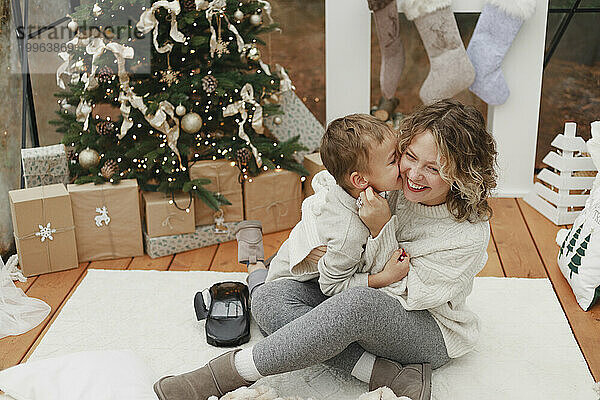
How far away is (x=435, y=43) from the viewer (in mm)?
3178

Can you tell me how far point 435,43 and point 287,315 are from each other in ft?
5.70

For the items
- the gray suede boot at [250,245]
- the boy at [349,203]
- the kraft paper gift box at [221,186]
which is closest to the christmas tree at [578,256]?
the boy at [349,203]

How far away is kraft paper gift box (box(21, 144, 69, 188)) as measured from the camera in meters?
2.69

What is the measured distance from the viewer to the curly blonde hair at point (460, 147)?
171 cm

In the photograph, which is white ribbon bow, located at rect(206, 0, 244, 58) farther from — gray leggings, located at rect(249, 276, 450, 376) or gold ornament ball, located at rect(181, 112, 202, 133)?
gray leggings, located at rect(249, 276, 450, 376)

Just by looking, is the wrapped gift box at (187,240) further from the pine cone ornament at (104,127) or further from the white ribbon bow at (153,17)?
the white ribbon bow at (153,17)

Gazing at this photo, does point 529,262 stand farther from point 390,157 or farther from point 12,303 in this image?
point 12,303

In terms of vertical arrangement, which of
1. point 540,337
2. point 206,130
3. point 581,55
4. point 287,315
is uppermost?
point 581,55

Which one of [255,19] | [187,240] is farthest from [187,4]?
[187,240]

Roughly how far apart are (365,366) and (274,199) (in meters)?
1.23

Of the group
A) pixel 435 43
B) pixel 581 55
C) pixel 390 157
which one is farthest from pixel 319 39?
pixel 390 157

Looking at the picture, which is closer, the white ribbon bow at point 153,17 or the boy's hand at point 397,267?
the boy's hand at point 397,267

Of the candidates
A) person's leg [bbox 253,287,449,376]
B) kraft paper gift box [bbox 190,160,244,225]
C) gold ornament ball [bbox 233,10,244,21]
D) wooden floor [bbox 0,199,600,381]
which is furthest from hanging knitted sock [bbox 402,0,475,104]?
person's leg [bbox 253,287,449,376]

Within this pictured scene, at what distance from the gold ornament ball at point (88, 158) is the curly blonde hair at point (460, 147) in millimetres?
1409
